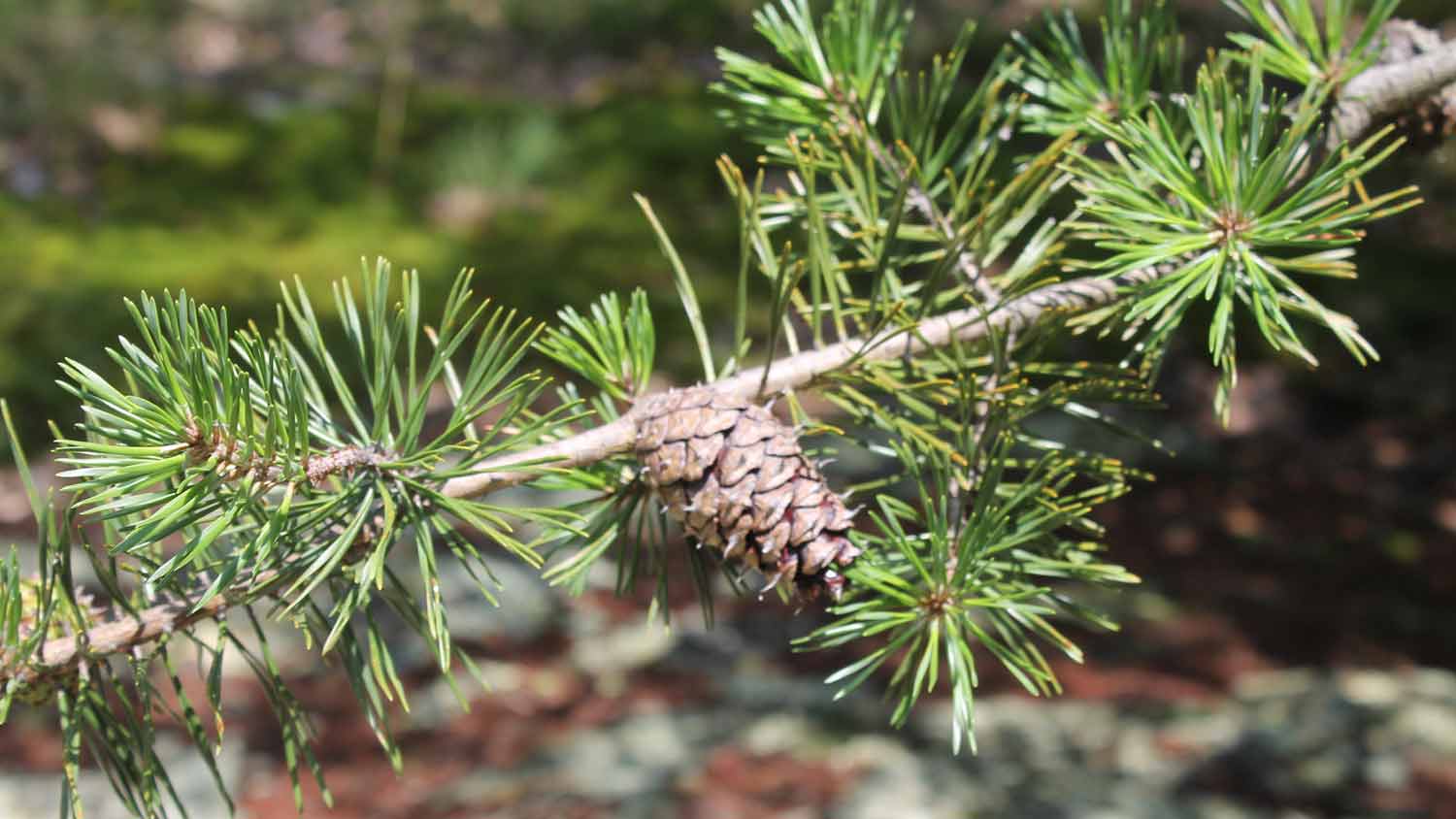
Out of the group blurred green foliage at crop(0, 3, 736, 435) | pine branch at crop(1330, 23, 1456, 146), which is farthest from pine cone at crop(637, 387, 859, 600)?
blurred green foliage at crop(0, 3, 736, 435)

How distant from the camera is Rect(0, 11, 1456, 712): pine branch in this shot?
1.61 feet

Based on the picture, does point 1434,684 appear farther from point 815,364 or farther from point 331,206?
point 331,206

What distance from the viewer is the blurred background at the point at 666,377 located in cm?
213

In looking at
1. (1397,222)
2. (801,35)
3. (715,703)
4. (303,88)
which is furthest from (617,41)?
(801,35)

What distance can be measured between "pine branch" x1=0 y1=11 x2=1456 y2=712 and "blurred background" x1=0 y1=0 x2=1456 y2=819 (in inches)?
3.8

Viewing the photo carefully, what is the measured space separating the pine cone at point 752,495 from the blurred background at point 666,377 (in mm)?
398

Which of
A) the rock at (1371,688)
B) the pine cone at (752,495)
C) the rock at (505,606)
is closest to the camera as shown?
the pine cone at (752,495)

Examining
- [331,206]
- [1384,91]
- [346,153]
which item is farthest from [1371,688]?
[346,153]

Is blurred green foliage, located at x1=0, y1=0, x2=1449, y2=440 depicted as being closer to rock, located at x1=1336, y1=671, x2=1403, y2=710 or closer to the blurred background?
the blurred background

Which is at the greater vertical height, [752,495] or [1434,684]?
[752,495]

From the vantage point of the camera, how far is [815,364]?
0.55 meters

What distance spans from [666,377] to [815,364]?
280 cm

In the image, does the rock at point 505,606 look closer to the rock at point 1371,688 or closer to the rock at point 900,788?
the rock at point 900,788

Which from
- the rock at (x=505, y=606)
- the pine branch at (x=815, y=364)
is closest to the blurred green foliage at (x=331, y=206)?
the rock at (x=505, y=606)
